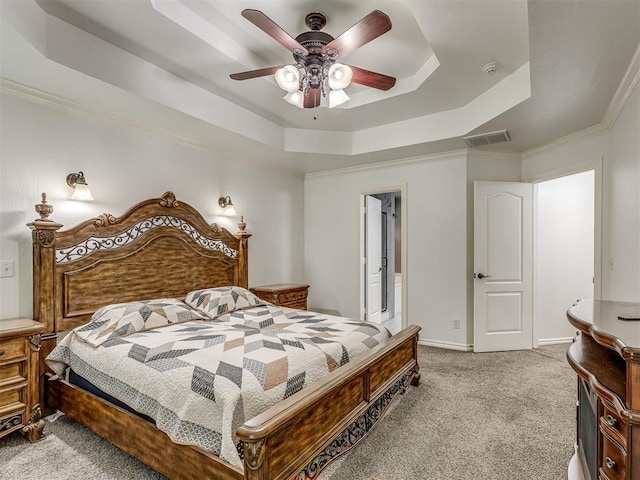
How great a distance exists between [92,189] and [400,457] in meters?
3.15

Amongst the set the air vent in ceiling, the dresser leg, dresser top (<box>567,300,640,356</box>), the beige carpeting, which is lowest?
the beige carpeting

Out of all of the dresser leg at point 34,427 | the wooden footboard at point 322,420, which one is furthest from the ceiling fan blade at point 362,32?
the dresser leg at point 34,427

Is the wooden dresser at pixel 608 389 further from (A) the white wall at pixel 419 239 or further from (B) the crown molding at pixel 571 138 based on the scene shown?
(A) the white wall at pixel 419 239

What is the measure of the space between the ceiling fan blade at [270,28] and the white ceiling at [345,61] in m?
0.33

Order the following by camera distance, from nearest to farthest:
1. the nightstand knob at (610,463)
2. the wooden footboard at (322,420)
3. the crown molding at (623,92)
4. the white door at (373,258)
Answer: the nightstand knob at (610,463)
the wooden footboard at (322,420)
the crown molding at (623,92)
the white door at (373,258)

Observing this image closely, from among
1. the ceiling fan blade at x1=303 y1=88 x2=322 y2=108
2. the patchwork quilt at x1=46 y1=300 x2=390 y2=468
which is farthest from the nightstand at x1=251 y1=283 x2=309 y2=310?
the ceiling fan blade at x1=303 y1=88 x2=322 y2=108

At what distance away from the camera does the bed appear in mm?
1561

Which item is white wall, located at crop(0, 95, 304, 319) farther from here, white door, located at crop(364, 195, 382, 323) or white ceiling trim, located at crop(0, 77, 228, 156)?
white door, located at crop(364, 195, 382, 323)

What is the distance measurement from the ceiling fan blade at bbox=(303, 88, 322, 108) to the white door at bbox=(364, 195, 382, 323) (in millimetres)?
2638

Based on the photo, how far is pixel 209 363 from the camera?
1816mm

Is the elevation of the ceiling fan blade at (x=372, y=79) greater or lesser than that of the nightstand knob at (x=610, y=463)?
greater

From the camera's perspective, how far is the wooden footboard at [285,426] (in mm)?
1457

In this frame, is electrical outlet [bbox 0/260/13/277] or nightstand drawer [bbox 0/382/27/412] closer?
nightstand drawer [bbox 0/382/27/412]

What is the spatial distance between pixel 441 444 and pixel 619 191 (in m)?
2.51
